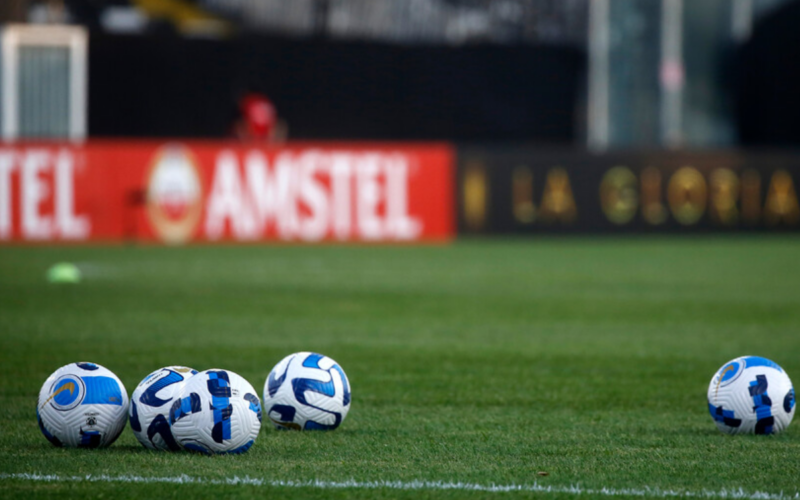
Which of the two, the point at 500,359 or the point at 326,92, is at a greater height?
the point at 326,92

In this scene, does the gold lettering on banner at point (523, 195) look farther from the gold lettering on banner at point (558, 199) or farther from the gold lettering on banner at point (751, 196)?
the gold lettering on banner at point (751, 196)

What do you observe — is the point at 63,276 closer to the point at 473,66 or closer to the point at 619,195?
the point at 619,195

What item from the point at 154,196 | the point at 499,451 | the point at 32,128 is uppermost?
the point at 32,128

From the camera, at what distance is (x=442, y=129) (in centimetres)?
3034

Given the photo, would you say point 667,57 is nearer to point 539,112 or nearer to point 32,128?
point 539,112

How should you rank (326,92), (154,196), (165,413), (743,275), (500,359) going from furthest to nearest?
(326,92)
(154,196)
(743,275)
(500,359)
(165,413)

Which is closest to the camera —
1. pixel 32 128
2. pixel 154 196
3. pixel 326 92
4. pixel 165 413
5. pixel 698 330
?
pixel 165 413

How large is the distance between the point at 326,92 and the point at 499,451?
24049 mm

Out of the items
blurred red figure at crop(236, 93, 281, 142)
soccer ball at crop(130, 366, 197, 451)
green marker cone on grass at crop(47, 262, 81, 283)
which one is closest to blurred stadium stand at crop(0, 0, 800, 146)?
blurred red figure at crop(236, 93, 281, 142)

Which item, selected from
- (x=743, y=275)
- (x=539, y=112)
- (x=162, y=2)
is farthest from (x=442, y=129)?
(x=743, y=275)

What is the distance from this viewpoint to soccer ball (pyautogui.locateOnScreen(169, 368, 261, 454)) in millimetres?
5523

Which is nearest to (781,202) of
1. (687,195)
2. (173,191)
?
(687,195)

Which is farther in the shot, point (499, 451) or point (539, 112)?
point (539, 112)

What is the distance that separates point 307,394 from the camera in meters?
6.27
